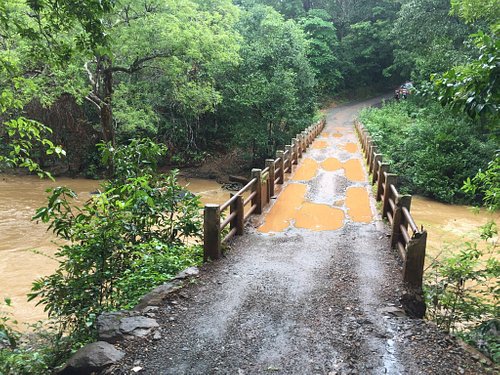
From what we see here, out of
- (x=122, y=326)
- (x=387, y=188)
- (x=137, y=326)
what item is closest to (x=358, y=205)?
(x=387, y=188)

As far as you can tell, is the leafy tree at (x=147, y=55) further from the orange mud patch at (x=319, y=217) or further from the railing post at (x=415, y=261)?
the railing post at (x=415, y=261)

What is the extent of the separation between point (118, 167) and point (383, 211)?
19.5 ft

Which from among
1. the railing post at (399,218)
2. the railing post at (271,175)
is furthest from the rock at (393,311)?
the railing post at (271,175)

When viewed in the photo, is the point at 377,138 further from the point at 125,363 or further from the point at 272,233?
the point at 125,363

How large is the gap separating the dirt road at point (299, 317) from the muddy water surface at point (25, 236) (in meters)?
2.14

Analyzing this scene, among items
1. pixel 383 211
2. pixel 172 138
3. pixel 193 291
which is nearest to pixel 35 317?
pixel 193 291

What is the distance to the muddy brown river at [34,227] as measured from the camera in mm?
9727

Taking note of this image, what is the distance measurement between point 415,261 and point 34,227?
13616 millimetres

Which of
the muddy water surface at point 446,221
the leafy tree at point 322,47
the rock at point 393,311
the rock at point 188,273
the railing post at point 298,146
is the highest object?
the leafy tree at point 322,47

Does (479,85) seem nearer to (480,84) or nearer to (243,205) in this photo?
(480,84)

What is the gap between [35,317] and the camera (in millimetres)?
8359

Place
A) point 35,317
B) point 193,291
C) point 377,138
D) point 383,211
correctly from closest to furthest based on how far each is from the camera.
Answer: point 193,291
point 35,317
point 383,211
point 377,138

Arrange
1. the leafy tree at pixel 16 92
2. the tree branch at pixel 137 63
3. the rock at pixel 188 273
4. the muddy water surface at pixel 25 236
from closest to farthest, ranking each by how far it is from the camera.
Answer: the leafy tree at pixel 16 92 < the rock at pixel 188 273 < the muddy water surface at pixel 25 236 < the tree branch at pixel 137 63

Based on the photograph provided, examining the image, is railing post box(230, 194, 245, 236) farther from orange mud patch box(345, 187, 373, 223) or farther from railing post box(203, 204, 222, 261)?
orange mud patch box(345, 187, 373, 223)
